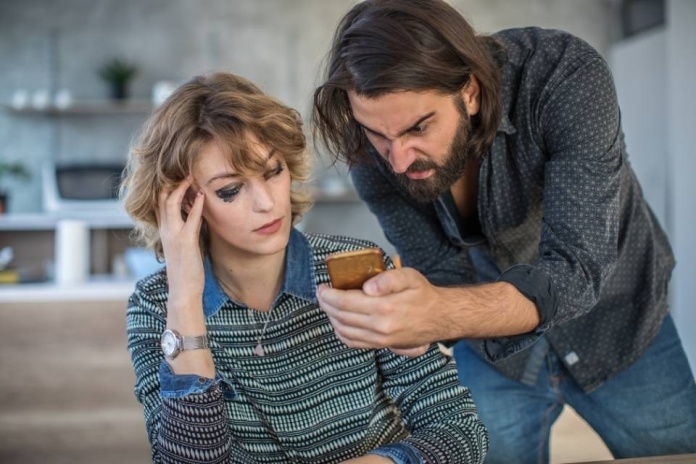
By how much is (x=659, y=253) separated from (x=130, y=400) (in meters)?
1.96

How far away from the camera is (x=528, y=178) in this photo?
1.52 metres

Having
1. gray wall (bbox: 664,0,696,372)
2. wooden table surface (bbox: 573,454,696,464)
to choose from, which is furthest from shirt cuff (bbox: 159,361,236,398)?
gray wall (bbox: 664,0,696,372)

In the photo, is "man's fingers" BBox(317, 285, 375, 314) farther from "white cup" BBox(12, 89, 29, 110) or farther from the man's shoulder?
"white cup" BBox(12, 89, 29, 110)

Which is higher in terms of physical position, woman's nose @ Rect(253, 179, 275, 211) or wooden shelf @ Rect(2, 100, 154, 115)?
woman's nose @ Rect(253, 179, 275, 211)

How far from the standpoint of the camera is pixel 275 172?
4.79ft

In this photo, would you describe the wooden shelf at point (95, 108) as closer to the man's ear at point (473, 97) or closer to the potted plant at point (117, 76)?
the potted plant at point (117, 76)

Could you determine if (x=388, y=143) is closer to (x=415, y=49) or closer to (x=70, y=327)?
(x=415, y=49)

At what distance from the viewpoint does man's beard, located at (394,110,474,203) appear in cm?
136

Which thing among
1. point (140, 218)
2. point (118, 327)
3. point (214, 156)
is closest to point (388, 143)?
point (214, 156)

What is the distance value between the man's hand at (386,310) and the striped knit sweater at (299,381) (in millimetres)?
401

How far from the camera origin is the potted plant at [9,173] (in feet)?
16.5

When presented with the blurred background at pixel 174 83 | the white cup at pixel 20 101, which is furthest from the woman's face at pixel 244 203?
the white cup at pixel 20 101

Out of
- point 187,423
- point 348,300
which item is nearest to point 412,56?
point 348,300

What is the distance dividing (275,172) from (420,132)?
0.30m
